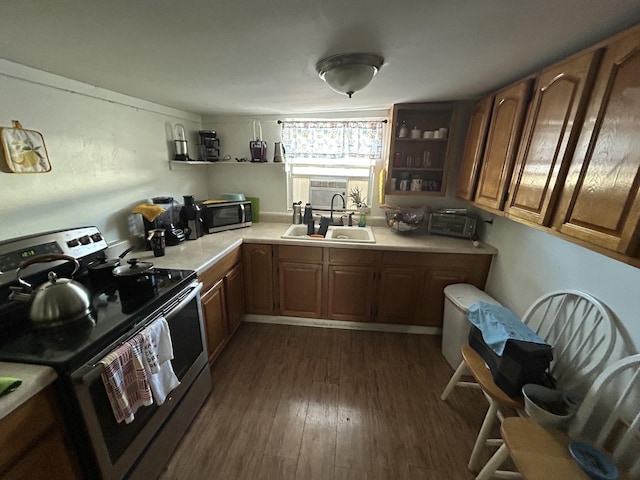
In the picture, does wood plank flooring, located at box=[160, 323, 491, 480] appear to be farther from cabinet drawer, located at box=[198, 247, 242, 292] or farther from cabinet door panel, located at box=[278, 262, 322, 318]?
cabinet drawer, located at box=[198, 247, 242, 292]

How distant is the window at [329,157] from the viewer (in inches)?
102

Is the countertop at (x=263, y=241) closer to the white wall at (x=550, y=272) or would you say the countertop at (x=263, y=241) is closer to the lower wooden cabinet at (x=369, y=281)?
the lower wooden cabinet at (x=369, y=281)

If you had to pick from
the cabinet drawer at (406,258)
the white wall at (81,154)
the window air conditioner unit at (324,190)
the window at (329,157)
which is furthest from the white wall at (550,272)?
the white wall at (81,154)

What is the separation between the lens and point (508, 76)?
155 cm

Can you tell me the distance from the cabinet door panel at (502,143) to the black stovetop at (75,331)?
2031 millimetres

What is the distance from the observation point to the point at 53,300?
40.2 inches

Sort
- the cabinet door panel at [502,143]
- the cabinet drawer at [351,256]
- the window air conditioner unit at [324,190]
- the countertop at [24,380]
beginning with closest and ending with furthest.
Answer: the countertop at [24,380] → the cabinet door panel at [502,143] → the cabinet drawer at [351,256] → the window air conditioner unit at [324,190]

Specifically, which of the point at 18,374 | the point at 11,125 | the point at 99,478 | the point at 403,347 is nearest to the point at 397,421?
the point at 403,347

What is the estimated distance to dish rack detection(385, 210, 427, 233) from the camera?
2.40m

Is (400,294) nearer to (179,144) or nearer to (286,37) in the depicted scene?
(286,37)

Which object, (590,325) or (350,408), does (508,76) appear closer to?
(590,325)

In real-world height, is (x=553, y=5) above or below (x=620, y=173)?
above

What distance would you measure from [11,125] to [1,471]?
145 centimetres

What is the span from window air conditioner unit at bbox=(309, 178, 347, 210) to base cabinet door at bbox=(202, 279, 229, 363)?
131 cm
